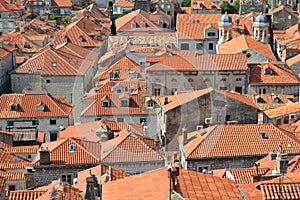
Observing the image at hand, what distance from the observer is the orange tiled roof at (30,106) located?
152 ft

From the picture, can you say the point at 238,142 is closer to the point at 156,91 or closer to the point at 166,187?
the point at 156,91

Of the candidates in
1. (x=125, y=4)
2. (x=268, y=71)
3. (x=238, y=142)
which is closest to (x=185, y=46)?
(x=268, y=71)

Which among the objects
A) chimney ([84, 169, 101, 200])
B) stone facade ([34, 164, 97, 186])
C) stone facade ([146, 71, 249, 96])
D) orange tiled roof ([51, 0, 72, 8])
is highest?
orange tiled roof ([51, 0, 72, 8])

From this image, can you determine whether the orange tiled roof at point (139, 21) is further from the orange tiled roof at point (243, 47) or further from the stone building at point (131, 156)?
the stone building at point (131, 156)

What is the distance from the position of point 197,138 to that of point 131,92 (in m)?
13.3

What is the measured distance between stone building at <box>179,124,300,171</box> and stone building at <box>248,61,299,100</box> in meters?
15.9

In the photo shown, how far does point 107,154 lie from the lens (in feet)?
111

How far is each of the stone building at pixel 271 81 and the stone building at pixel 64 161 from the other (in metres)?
20.9

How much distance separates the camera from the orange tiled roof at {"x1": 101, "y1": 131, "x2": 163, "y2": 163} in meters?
33.7

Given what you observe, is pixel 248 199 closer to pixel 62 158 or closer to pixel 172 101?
pixel 62 158

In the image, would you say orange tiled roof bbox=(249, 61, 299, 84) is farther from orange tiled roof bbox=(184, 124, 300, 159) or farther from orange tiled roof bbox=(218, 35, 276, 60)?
orange tiled roof bbox=(184, 124, 300, 159)

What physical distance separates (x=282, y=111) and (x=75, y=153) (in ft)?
51.2

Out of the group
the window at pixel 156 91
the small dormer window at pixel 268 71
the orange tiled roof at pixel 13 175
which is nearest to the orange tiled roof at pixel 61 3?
the small dormer window at pixel 268 71

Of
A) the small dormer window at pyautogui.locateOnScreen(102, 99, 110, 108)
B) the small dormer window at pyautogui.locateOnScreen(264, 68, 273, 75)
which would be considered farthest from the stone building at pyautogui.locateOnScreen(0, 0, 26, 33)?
the small dormer window at pyautogui.locateOnScreen(102, 99, 110, 108)
